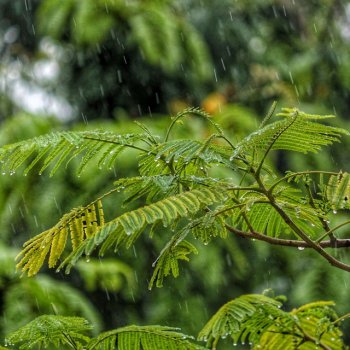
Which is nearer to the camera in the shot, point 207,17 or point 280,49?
point 207,17

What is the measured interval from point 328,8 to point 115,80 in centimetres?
250

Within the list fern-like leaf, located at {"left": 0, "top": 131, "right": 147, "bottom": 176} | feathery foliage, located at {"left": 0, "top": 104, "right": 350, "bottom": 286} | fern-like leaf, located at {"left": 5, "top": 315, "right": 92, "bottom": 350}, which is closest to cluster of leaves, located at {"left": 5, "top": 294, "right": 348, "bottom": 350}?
fern-like leaf, located at {"left": 5, "top": 315, "right": 92, "bottom": 350}

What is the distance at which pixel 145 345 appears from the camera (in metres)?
1.28

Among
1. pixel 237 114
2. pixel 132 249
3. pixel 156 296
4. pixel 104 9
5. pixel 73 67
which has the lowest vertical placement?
pixel 156 296

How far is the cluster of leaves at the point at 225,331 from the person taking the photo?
4.11 feet

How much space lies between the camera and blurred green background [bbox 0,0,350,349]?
126 inches

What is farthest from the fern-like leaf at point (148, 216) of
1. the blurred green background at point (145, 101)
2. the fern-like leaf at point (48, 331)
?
the blurred green background at point (145, 101)

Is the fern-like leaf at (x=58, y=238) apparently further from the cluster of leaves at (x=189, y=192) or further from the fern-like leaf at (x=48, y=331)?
the fern-like leaf at (x=48, y=331)

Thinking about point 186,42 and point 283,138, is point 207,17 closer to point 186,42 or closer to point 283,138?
point 186,42

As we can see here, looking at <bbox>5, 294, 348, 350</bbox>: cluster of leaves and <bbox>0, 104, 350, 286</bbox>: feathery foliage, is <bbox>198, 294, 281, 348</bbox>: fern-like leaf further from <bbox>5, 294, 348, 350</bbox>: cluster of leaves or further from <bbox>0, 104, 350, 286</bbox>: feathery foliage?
<bbox>0, 104, 350, 286</bbox>: feathery foliage

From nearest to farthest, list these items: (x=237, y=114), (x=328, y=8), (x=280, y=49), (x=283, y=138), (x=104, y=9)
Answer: (x=283, y=138) < (x=237, y=114) < (x=104, y=9) < (x=280, y=49) < (x=328, y=8)

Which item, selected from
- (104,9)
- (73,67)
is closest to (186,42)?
(104,9)

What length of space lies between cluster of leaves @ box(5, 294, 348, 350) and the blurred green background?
51.4 inches

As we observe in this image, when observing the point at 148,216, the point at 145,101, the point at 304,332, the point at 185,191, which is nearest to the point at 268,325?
the point at 304,332
